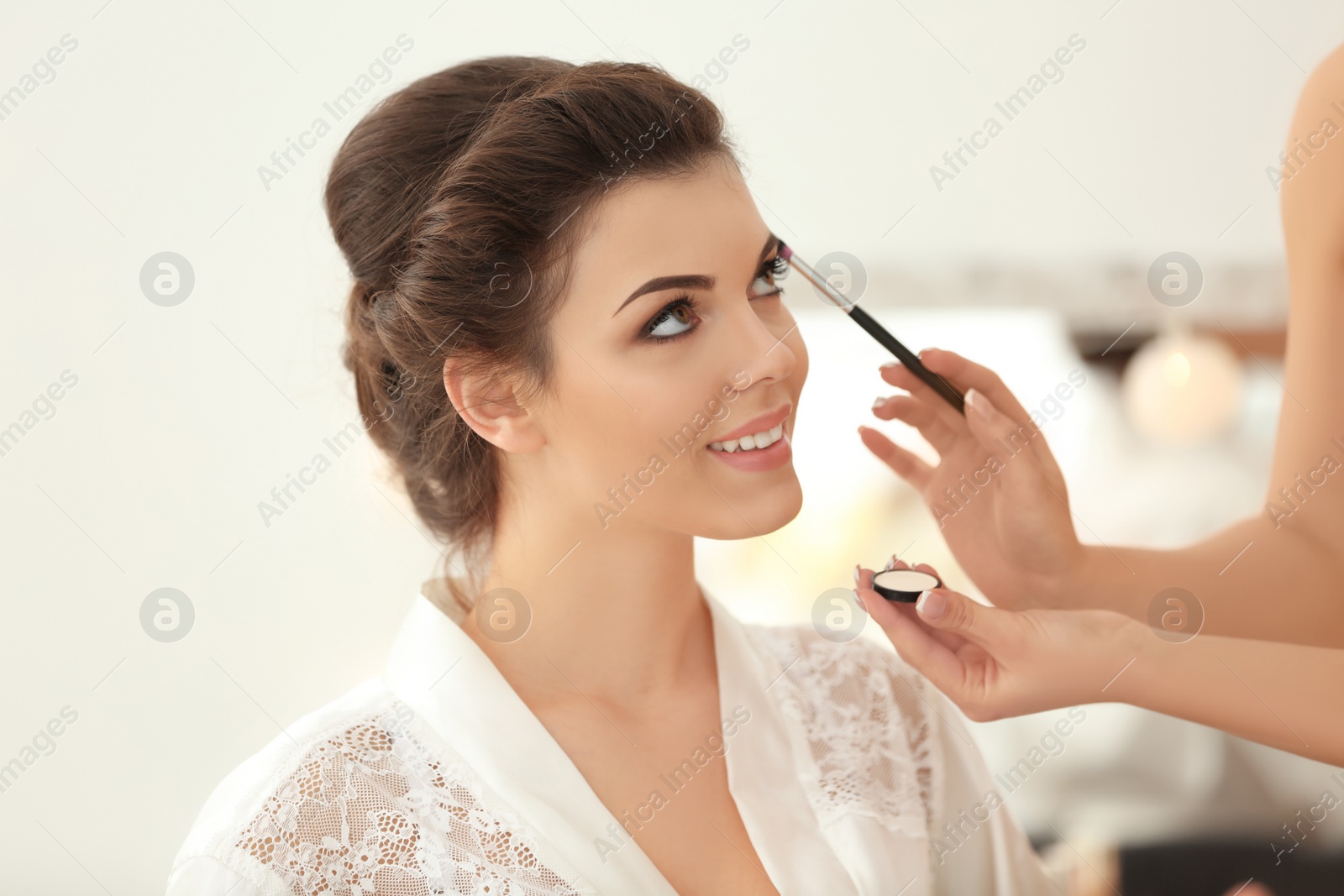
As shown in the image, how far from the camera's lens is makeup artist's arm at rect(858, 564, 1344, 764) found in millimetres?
1090

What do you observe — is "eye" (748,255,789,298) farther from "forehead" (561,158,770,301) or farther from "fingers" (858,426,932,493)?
"fingers" (858,426,932,493)

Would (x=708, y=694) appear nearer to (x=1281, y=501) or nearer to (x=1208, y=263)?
(x=1281, y=501)

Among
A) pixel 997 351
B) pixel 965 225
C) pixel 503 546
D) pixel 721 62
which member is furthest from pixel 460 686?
pixel 997 351

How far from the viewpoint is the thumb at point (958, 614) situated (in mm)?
1083

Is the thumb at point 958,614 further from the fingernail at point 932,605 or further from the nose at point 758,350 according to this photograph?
the nose at point 758,350

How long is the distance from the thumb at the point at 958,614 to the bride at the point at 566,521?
0.64 feet

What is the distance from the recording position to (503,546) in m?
1.31

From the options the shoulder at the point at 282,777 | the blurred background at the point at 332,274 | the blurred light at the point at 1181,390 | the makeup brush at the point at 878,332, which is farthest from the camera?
the blurred light at the point at 1181,390

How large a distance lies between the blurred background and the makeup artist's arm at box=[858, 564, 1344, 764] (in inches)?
19.8

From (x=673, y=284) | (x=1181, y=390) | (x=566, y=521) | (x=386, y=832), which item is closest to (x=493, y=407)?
(x=566, y=521)

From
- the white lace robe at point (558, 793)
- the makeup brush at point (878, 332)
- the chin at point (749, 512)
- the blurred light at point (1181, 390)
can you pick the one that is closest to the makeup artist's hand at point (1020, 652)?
the chin at point (749, 512)

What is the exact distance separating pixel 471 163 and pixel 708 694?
756mm

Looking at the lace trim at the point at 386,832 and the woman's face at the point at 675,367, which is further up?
the woman's face at the point at 675,367

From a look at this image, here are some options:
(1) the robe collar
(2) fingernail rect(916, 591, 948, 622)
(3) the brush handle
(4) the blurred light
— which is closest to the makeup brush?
(3) the brush handle
